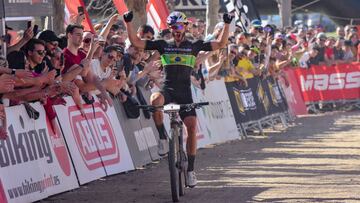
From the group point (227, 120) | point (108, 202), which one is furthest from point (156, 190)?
point (227, 120)

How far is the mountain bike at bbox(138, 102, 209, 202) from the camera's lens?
11.9 meters

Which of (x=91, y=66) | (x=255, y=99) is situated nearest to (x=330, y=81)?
(x=255, y=99)

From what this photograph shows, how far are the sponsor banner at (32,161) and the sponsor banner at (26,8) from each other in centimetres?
111

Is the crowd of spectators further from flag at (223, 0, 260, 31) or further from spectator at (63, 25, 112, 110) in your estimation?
flag at (223, 0, 260, 31)

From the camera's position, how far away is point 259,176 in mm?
14484

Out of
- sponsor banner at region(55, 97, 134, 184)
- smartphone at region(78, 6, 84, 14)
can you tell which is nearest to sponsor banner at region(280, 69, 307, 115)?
smartphone at region(78, 6, 84, 14)

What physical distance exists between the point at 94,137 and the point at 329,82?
17935mm

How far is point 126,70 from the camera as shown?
52.4ft

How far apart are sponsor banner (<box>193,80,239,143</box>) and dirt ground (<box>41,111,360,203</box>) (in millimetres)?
302

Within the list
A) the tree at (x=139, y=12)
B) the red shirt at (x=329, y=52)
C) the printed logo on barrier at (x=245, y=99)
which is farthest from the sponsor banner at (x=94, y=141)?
the red shirt at (x=329, y=52)

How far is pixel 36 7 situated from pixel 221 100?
873cm

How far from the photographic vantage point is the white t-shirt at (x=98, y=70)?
15.0m

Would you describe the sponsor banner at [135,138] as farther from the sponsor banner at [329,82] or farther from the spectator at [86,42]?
the sponsor banner at [329,82]

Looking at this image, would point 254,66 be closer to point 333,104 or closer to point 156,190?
point 333,104
